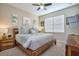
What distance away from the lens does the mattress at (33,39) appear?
1.53 m

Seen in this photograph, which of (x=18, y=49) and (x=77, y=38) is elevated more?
(x=77, y=38)

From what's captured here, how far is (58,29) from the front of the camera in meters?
1.64

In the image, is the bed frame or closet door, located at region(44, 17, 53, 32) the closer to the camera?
the bed frame

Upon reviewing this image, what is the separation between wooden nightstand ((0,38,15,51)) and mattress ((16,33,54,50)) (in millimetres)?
109

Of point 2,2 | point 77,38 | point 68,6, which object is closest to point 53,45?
point 77,38

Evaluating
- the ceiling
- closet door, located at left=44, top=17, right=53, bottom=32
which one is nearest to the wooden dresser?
closet door, located at left=44, top=17, right=53, bottom=32

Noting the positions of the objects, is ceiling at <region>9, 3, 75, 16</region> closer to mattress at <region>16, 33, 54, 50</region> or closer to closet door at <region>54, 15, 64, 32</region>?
closet door at <region>54, 15, 64, 32</region>

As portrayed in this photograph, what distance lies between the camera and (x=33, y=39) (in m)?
1.52

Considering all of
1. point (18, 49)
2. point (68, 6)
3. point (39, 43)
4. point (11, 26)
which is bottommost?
point (18, 49)

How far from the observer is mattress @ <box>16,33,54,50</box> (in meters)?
1.53

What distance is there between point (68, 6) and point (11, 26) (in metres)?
1.09

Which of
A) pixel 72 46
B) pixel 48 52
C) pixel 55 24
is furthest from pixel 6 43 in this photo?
pixel 72 46

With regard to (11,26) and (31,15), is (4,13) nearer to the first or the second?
(11,26)

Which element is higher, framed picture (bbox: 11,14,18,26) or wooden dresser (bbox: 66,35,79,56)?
framed picture (bbox: 11,14,18,26)
